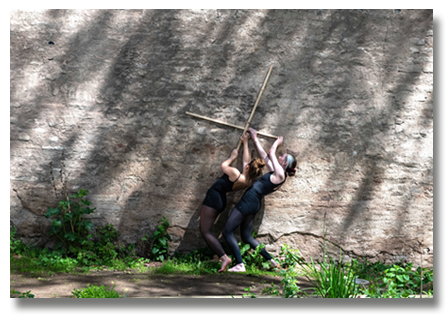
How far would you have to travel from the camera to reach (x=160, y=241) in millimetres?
5195

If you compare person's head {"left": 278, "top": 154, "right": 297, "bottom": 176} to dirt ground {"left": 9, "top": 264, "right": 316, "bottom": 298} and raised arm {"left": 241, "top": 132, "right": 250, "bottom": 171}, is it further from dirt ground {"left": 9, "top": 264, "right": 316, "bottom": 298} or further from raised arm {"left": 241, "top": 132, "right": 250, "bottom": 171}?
dirt ground {"left": 9, "top": 264, "right": 316, "bottom": 298}

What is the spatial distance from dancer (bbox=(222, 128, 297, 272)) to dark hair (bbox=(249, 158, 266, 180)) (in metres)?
0.07

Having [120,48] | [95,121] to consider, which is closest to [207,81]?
[120,48]

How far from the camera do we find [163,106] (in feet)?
17.6

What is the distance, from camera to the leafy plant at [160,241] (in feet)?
17.1

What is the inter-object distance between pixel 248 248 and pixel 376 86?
2.69 m

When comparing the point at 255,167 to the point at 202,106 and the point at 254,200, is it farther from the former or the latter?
the point at 202,106

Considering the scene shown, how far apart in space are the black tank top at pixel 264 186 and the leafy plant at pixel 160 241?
122 cm

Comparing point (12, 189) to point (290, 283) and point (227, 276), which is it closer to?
point (227, 276)

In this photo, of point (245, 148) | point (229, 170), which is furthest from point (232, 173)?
point (245, 148)

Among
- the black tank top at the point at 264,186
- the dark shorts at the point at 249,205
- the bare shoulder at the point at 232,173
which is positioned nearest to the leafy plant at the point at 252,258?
the dark shorts at the point at 249,205

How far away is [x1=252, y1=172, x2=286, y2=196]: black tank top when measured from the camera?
510cm

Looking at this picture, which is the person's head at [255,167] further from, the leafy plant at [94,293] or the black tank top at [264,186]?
the leafy plant at [94,293]

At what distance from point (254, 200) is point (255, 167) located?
1.35ft
